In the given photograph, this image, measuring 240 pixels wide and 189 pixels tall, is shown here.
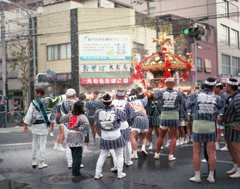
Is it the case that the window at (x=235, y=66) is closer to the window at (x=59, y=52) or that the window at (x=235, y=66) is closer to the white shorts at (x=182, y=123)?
the window at (x=59, y=52)

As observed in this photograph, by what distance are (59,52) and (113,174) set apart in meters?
23.2

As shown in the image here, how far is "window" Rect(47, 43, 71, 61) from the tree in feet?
5.44

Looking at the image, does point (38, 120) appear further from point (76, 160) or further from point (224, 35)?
point (224, 35)

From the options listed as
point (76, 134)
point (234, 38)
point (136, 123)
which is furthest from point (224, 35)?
point (76, 134)

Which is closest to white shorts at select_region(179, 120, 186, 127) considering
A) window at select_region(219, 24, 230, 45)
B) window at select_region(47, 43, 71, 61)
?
window at select_region(47, 43, 71, 61)

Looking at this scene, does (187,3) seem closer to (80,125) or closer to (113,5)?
(113,5)

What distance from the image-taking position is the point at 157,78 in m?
13.9

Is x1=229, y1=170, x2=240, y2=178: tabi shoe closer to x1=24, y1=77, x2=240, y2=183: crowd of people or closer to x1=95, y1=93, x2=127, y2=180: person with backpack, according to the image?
x1=24, y1=77, x2=240, y2=183: crowd of people

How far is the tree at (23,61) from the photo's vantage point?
2869 centimetres

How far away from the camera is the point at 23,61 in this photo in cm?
2858

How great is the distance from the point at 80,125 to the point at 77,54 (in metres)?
21.1

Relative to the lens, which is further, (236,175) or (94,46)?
(94,46)

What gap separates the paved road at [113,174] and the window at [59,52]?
64.0ft

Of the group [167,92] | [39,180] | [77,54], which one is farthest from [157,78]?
[77,54]
